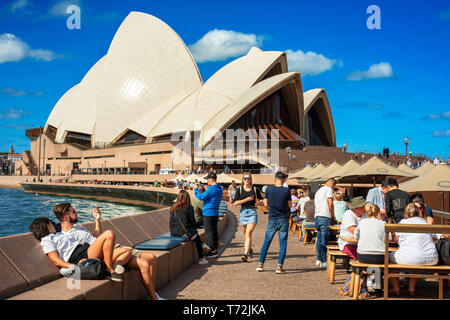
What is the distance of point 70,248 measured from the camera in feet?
12.4

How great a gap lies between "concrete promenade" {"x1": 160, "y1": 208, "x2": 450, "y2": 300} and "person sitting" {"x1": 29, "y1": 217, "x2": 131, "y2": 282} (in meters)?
0.99

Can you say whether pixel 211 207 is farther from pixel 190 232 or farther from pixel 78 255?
pixel 78 255

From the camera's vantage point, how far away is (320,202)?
622 cm

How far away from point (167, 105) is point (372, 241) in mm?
49701

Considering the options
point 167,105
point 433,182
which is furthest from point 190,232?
point 167,105

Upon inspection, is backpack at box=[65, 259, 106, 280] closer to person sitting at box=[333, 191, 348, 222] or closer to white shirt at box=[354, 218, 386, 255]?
white shirt at box=[354, 218, 386, 255]

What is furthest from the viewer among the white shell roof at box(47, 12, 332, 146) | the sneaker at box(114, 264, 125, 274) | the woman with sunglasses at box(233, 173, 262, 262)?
the white shell roof at box(47, 12, 332, 146)

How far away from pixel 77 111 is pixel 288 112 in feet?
112

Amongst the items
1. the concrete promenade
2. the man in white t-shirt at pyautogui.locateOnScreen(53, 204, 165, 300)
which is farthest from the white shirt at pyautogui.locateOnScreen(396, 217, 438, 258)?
the man in white t-shirt at pyautogui.locateOnScreen(53, 204, 165, 300)

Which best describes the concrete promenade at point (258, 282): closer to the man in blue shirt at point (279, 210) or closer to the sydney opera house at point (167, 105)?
the man in blue shirt at point (279, 210)

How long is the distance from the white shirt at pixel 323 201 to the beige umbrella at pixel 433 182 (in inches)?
71.6

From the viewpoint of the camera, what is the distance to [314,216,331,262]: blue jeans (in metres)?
6.15
